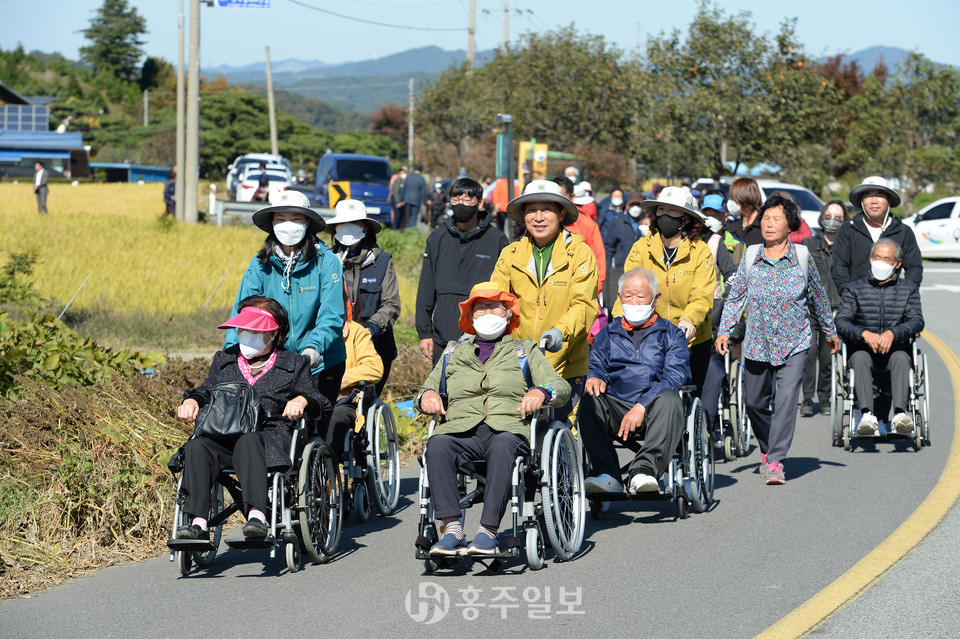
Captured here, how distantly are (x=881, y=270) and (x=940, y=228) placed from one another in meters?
22.3

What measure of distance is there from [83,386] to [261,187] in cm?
3060

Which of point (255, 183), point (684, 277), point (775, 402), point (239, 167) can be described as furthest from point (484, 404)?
point (239, 167)

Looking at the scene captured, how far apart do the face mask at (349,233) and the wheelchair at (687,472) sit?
93.6 inches

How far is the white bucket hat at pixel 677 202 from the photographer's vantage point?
8.41 m

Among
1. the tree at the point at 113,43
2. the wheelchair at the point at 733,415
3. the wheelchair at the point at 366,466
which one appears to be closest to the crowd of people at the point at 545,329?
the wheelchair at the point at 366,466

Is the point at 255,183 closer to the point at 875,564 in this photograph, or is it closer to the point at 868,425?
the point at 868,425

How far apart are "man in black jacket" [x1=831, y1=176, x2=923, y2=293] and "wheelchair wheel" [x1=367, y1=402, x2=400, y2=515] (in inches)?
170

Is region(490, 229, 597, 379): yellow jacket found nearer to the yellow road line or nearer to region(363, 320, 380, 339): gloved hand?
region(363, 320, 380, 339): gloved hand

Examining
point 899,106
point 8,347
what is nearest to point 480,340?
point 8,347

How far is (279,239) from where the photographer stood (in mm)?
7242

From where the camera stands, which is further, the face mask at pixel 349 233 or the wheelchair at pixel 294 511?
the face mask at pixel 349 233

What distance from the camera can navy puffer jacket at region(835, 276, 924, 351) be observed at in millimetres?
9930

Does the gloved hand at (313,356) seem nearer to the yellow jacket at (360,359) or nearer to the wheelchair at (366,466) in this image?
the wheelchair at (366,466)

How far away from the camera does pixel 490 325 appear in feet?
22.4
